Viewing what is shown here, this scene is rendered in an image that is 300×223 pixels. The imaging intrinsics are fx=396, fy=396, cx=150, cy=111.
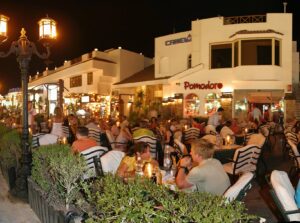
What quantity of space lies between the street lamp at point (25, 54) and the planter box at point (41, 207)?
536 millimetres

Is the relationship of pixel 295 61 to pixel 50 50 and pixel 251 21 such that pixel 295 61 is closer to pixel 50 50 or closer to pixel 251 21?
pixel 251 21

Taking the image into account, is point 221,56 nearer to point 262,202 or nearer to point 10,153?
point 10,153

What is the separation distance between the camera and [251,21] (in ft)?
70.2

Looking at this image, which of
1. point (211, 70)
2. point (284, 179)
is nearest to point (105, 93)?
point (211, 70)

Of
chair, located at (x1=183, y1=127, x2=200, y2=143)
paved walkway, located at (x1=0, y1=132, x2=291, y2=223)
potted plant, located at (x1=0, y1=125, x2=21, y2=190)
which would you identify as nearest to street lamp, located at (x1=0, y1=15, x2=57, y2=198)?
paved walkway, located at (x1=0, y1=132, x2=291, y2=223)

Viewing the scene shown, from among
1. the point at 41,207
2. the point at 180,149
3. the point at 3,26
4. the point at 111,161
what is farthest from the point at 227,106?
the point at 41,207

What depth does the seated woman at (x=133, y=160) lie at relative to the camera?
569 cm

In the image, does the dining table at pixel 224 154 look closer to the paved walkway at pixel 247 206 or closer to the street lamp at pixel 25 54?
the paved walkway at pixel 247 206

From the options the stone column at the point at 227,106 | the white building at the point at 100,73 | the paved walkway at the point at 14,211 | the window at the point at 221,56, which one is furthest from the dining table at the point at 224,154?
the white building at the point at 100,73

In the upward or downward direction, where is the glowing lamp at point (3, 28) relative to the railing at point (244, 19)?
downward

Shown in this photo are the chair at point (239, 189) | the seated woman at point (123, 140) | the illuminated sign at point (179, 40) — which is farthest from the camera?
the illuminated sign at point (179, 40)

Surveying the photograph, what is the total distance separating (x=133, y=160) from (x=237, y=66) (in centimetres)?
1628

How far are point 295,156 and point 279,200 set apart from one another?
12.0ft

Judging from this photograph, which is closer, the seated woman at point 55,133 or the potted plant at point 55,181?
the potted plant at point 55,181
